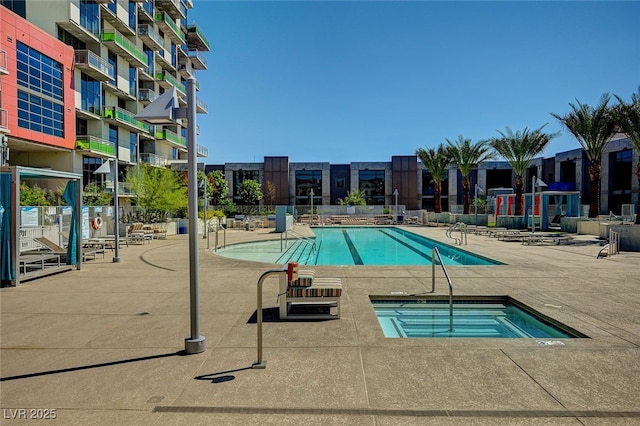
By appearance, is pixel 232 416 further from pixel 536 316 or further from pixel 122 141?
pixel 122 141

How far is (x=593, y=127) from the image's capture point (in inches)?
945

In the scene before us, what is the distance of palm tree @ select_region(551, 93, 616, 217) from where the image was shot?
23562 millimetres

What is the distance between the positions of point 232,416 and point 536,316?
5.45 m

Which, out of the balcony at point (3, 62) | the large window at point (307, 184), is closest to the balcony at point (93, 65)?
the balcony at point (3, 62)

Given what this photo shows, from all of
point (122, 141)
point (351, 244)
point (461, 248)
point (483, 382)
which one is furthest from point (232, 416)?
point (122, 141)

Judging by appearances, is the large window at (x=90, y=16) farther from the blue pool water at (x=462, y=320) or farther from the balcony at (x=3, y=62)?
the blue pool water at (x=462, y=320)

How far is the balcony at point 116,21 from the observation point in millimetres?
31434

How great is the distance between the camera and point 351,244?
21.4m

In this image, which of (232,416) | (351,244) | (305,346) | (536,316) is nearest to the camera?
(232,416)

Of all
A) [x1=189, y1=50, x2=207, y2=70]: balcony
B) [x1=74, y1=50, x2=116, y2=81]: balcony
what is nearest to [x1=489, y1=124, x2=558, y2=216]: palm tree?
[x1=74, y1=50, x2=116, y2=81]: balcony

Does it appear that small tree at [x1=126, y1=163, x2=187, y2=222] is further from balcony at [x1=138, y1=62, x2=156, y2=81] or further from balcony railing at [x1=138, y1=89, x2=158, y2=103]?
balcony at [x1=138, y1=62, x2=156, y2=81]

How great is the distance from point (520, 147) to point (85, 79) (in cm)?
3439

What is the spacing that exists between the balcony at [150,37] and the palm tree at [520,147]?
1310 inches

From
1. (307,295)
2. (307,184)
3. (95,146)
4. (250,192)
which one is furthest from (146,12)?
(307,295)
